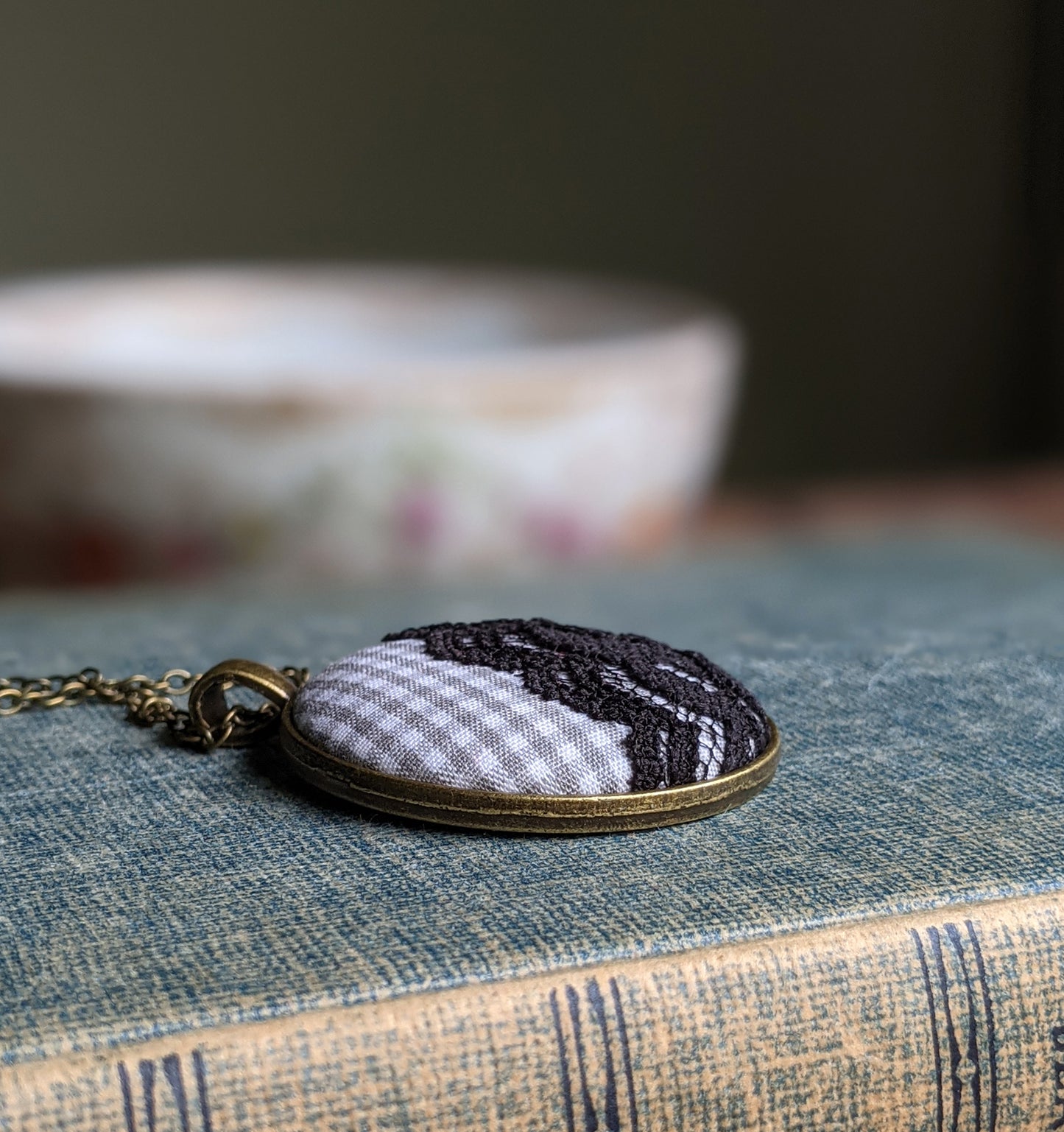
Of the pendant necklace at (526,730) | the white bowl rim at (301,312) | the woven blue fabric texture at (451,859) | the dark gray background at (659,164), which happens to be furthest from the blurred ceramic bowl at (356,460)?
the dark gray background at (659,164)

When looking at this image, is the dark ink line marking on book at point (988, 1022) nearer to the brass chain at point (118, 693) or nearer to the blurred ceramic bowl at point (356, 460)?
the brass chain at point (118, 693)

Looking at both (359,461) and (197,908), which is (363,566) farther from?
(197,908)

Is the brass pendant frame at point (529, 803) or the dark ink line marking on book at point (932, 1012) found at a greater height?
the brass pendant frame at point (529, 803)

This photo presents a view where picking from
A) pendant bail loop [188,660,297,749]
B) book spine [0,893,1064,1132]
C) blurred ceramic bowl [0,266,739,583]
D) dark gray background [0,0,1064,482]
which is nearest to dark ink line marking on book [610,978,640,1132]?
book spine [0,893,1064,1132]

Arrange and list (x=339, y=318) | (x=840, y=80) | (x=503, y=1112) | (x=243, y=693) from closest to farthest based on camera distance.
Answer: (x=503, y=1112)
(x=243, y=693)
(x=339, y=318)
(x=840, y=80)

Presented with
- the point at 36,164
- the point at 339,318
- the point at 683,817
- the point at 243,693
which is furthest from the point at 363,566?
the point at 36,164

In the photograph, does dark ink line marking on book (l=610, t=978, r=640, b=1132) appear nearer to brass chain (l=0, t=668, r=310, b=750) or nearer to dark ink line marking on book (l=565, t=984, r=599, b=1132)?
dark ink line marking on book (l=565, t=984, r=599, b=1132)

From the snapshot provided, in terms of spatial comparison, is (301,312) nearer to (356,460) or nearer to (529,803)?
(356,460)

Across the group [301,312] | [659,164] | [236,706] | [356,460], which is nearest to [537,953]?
[236,706]
